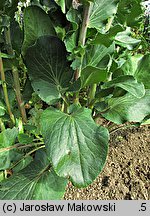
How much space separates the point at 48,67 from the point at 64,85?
96 millimetres

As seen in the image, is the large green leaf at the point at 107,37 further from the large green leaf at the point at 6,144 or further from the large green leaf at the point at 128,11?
the large green leaf at the point at 6,144

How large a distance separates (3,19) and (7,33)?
11 centimetres

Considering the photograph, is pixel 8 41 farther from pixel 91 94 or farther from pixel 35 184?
pixel 35 184

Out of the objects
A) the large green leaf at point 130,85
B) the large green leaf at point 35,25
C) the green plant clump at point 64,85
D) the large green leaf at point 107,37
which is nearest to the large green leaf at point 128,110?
the green plant clump at point 64,85

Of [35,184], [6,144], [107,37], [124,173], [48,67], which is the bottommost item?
[124,173]

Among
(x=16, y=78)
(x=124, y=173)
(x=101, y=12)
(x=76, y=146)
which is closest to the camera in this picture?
(x=76, y=146)

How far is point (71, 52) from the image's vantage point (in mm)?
1083

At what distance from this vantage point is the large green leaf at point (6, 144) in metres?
1.15

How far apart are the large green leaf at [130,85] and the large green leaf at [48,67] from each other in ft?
0.61

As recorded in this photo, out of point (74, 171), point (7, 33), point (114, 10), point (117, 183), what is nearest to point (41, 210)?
point (74, 171)

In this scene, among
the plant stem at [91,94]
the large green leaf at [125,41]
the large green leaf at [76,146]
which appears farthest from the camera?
the plant stem at [91,94]

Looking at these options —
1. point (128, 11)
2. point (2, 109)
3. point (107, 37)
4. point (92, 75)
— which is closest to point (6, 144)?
point (2, 109)

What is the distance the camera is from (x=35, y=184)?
1205 mm

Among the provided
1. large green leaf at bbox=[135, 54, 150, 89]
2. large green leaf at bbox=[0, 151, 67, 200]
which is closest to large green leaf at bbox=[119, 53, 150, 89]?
large green leaf at bbox=[135, 54, 150, 89]
